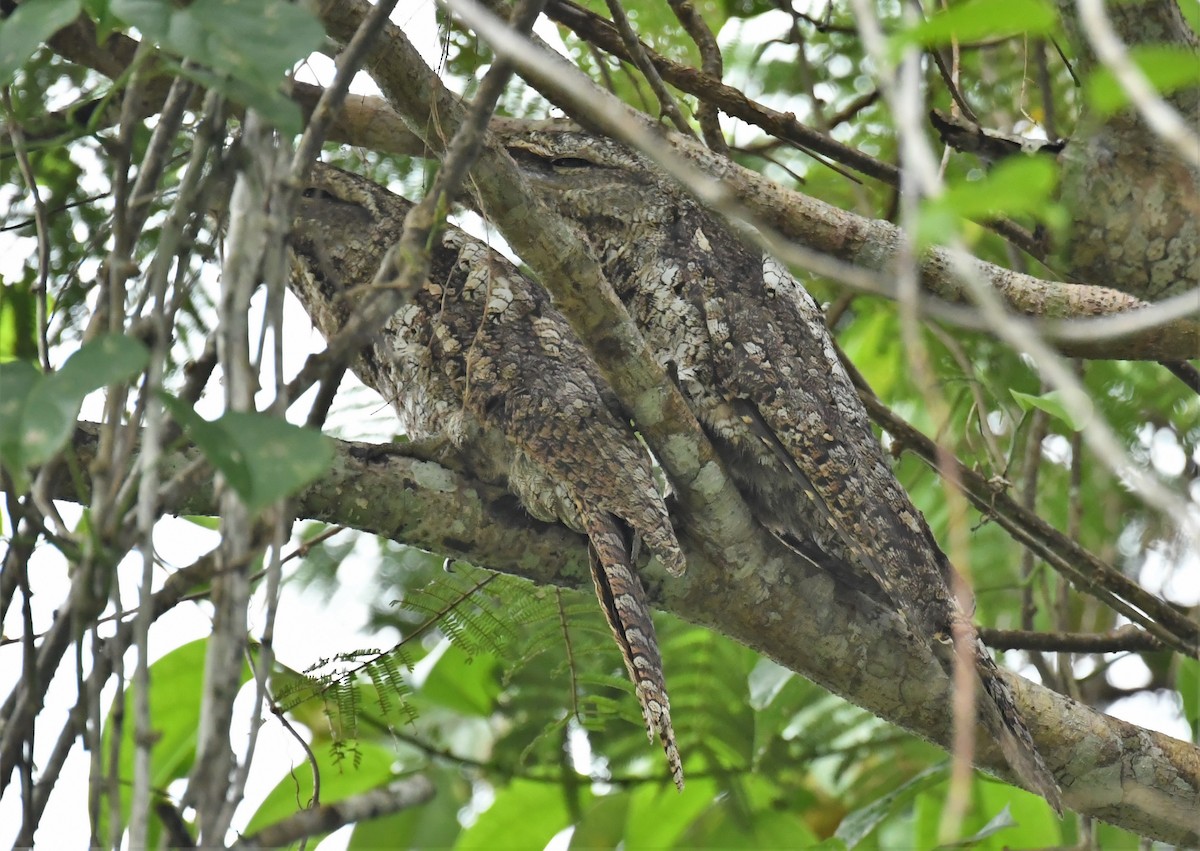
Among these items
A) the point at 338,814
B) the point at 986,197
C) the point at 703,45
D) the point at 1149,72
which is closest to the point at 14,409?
the point at 338,814

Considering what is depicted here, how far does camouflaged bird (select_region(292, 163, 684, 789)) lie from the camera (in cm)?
229

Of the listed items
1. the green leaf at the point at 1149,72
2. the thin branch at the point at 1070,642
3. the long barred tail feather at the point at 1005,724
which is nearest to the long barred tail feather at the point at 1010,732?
the long barred tail feather at the point at 1005,724

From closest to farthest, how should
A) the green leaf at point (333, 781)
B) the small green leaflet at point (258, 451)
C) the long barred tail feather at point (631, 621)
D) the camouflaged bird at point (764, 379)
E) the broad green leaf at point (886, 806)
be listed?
the small green leaflet at point (258, 451), the long barred tail feather at point (631, 621), the camouflaged bird at point (764, 379), the broad green leaf at point (886, 806), the green leaf at point (333, 781)

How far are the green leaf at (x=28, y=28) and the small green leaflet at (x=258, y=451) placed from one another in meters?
0.36

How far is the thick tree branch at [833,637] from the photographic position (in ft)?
7.82

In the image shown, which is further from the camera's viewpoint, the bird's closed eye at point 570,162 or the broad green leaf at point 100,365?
the bird's closed eye at point 570,162

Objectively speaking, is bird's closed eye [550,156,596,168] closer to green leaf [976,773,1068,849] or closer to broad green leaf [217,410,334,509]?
broad green leaf [217,410,334,509]

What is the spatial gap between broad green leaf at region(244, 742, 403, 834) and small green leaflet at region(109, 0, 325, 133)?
2.48 metres

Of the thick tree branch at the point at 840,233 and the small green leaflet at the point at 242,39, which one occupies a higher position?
the thick tree branch at the point at 840,233

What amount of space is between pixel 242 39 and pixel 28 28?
0.70 feet

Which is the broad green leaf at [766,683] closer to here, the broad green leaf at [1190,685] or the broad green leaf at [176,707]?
the broad green leaf at [1190,685]

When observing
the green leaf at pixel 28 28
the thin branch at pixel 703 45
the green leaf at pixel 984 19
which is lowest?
the green leaf at pixel 984 19

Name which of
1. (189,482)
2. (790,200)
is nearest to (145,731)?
(189,482)

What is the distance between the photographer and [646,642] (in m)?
2.22
